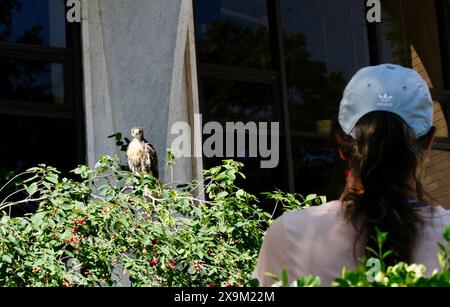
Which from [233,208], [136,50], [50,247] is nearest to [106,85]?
[136,50]

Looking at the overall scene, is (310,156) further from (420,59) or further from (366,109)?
(366,109)

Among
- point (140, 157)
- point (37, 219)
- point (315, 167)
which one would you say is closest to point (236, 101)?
point (315, 167)

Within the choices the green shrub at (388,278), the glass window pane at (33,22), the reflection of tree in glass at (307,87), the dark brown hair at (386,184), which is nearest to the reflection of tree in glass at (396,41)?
the reflection of tree in glass at (307,87)

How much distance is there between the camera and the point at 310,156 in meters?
9.50

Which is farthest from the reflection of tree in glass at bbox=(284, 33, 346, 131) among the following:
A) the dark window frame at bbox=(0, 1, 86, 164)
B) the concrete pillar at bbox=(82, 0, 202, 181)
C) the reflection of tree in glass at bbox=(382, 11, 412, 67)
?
the dark window frame at bbox=(0, 1, 86, 164)

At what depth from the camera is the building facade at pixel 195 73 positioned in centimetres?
820

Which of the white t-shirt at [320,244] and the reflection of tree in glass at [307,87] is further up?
the reflection of tree in glass at [307,87]

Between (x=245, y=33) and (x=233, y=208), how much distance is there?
344 centimetres

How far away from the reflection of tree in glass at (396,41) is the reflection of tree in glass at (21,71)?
376cm

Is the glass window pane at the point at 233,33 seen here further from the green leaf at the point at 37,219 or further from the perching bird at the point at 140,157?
the green leaf at the point at 37,219

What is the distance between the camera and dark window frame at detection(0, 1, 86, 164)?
8.12 m

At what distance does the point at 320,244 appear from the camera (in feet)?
7.33

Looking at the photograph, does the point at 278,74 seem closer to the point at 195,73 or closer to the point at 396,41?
the point at 195,73

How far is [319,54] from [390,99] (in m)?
7.55
